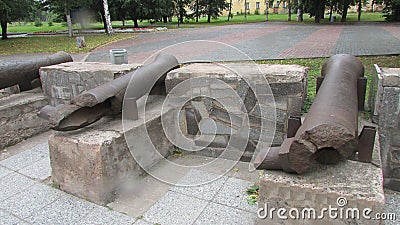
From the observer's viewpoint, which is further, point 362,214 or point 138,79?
point 138,79

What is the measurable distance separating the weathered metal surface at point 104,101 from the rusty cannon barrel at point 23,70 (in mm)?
2174

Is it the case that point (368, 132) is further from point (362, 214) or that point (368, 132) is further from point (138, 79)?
point (138, 79)

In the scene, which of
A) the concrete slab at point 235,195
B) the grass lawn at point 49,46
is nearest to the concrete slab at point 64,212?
the concrete slab at point 235,195

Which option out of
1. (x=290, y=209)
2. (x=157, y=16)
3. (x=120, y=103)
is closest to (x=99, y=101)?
(x=120, y=103)

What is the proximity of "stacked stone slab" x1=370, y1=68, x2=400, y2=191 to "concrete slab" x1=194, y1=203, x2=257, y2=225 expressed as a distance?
1430mm

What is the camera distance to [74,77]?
455 centimetres

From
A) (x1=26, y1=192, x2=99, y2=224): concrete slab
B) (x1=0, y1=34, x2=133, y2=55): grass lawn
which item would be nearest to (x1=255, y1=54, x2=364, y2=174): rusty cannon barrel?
(x1=26, y1=192, x2=99, y2=224): concrete slab

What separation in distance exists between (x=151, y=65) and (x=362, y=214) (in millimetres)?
2805

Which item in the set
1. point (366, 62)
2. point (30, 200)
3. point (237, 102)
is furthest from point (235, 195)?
Result: point (366, 62)

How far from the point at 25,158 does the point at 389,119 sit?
4.08 m

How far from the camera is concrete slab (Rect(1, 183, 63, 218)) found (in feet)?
9.38

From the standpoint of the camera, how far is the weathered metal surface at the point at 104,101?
9.47 feet

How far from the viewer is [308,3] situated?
27250 millimetres

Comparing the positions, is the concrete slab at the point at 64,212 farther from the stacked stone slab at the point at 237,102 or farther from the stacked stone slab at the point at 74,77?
the stacked stone slab at the point at 74,77
